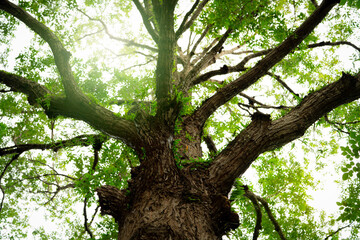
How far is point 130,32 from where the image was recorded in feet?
30.2

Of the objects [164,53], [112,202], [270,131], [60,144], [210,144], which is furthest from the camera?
[210,144]

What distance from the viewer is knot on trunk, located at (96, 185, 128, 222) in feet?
9.41

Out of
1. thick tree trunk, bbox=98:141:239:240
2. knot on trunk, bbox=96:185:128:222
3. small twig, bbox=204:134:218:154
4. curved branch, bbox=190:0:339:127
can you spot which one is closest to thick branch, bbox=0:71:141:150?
thick tree trunk, bbox=98:141:239:240

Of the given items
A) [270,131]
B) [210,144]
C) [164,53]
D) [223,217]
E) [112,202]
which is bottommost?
[223,217]

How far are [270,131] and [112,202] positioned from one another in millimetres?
2354

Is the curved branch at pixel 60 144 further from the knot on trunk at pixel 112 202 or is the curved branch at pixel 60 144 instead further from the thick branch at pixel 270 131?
the thick branch at pixel 270 131

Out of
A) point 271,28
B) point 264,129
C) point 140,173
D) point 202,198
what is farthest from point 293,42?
point 140,173

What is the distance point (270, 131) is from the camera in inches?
127

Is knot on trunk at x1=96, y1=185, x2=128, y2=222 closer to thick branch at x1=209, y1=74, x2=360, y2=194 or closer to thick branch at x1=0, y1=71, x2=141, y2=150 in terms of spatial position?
thick branch at x1=0, y1=71, x2=141, y2=150

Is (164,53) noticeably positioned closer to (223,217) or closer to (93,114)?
(93,114)

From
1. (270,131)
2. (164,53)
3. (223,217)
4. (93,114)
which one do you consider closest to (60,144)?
(93,114)

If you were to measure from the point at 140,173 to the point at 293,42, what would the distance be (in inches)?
134

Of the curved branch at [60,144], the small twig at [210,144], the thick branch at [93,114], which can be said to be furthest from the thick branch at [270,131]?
the curved branch at [60,144]

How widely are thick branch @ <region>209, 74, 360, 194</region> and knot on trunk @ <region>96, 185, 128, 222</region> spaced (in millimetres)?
1209
